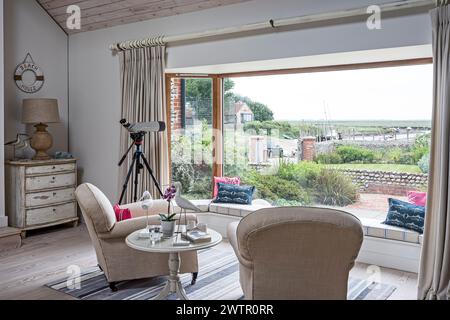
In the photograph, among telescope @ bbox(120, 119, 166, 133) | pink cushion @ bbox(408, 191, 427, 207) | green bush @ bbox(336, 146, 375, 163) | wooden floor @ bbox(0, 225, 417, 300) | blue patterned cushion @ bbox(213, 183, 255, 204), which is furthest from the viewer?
blue patterned cushion @ bbox(213, 183, 255, 204)

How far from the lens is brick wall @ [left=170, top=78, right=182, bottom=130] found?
5.48m

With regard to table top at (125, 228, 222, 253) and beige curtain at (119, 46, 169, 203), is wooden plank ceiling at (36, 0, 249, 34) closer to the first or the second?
beige curtain at (119, 46, 169, 203)

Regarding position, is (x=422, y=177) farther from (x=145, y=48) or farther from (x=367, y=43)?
(x=145, y=48)

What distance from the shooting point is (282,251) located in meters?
2.53

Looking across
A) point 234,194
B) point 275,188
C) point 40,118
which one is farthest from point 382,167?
point 40,118

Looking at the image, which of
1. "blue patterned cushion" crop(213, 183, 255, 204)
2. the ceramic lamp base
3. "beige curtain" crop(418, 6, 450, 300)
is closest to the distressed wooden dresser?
the ceramic lamp base

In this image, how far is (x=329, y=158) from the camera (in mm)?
4992

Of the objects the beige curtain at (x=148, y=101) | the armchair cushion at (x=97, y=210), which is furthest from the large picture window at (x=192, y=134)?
the armchair cushion at (x=97, y=210)

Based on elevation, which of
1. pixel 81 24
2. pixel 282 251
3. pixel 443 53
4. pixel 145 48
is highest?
pixel 81 24

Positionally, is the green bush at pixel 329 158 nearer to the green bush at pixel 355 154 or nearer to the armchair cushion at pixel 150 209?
the green bush at pixel 355 154

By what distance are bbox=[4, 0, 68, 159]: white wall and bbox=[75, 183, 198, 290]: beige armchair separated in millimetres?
2629

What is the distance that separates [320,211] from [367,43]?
1962 mm

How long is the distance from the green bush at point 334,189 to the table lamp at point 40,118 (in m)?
3.24
